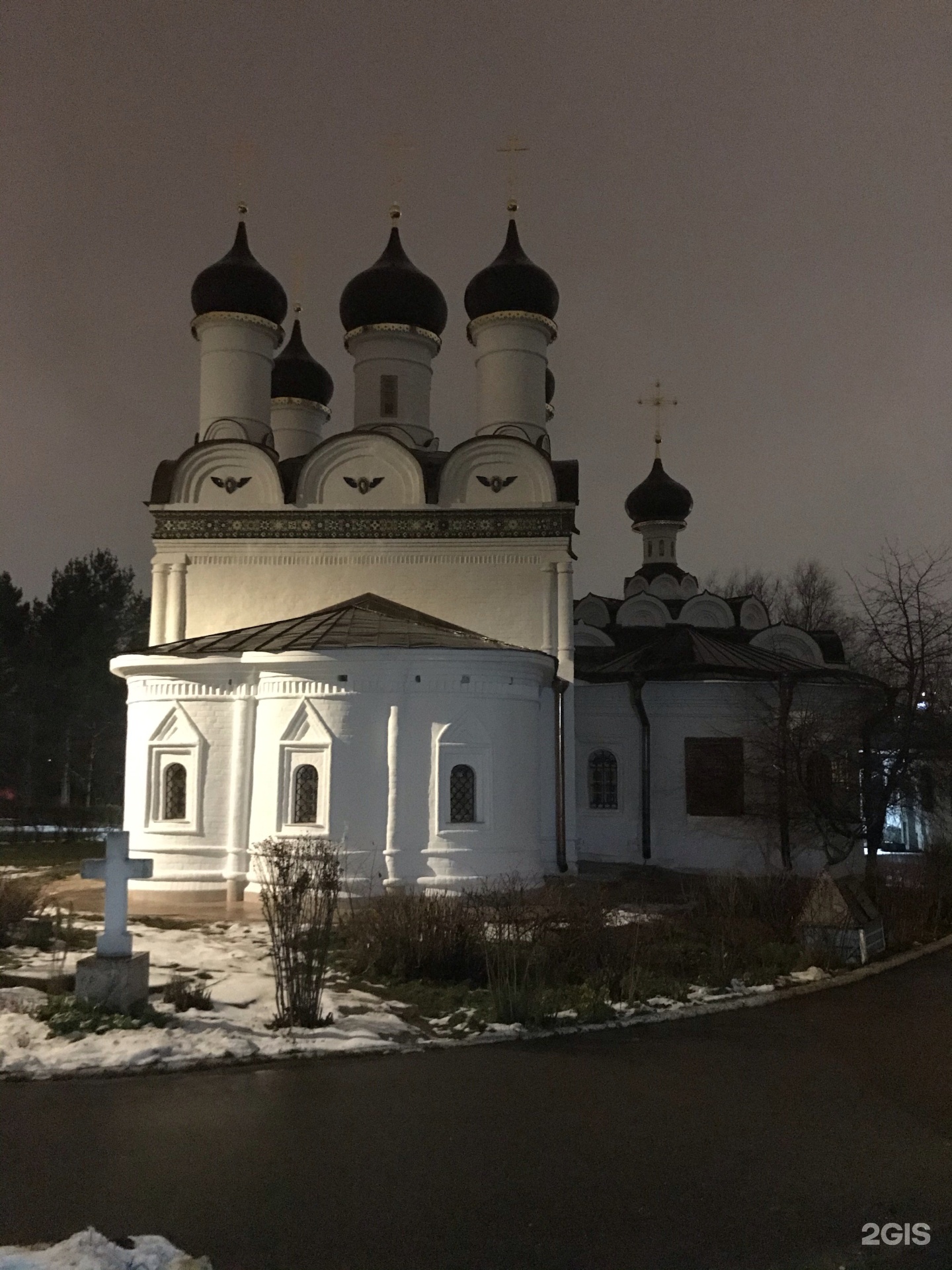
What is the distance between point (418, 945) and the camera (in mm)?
7496

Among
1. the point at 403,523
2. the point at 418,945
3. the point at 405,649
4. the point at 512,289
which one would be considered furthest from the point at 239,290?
the point at 418,945

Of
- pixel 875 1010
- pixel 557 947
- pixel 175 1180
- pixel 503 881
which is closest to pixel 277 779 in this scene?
pixel 503 881

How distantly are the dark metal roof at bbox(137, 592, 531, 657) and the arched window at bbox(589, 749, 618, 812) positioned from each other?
321cm

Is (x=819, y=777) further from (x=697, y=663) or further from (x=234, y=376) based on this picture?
(x=234, y=376)

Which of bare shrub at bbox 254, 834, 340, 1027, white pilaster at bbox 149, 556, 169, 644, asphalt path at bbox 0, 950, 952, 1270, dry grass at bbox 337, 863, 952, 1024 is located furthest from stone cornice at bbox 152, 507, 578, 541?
asphalt path at bbox 0, 950, 952, 1270

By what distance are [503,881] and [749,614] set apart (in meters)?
11.5

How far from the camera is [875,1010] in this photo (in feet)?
22.7

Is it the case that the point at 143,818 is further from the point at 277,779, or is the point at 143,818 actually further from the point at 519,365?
the point at 519,365

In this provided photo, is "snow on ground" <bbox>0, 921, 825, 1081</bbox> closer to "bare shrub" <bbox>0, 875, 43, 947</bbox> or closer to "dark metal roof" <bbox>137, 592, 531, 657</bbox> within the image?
"bare shrub" <bbox>0, 875, 43, 947</bbox>

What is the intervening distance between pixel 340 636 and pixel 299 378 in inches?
353

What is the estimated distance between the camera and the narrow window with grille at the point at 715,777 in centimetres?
1485

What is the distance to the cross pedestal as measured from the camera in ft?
19.9

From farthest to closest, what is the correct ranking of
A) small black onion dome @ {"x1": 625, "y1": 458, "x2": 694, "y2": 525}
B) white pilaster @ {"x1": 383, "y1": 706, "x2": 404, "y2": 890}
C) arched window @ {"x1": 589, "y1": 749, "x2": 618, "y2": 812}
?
small black onion dome @ {"x1": 625, "y1": 458, "x2": 694, "y2": 525} → arched window @ {"x1": 589, "y1": 749, "x2": 618, "y2": 812} → white pilaster @ {"x1": 383, "y1": 706, "x2": 404, "y2": 890}

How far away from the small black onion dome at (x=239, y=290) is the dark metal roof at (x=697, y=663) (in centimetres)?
760
